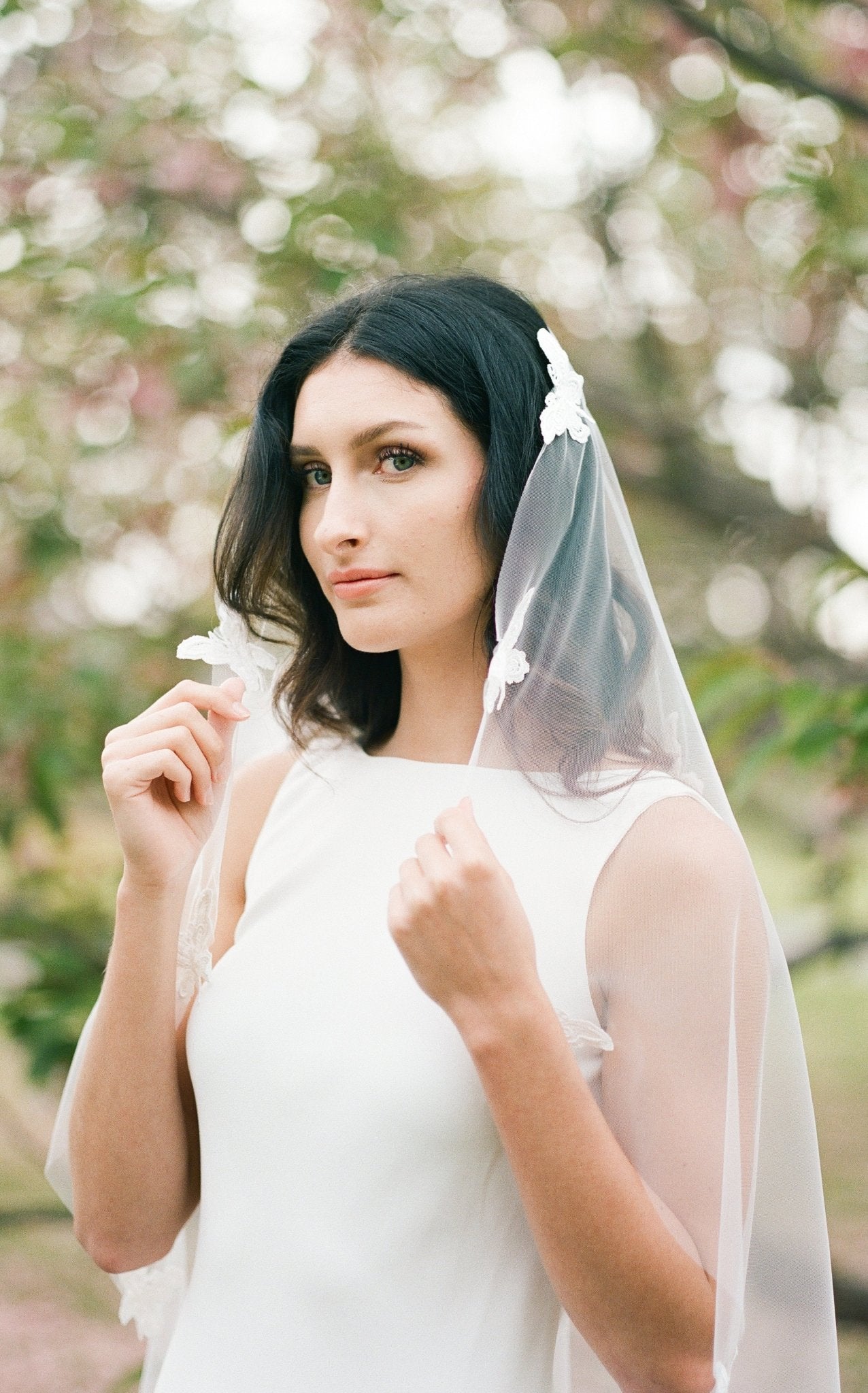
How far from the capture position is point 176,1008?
1.68 meters

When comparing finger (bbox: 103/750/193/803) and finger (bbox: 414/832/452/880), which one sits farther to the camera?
finger (bbox: 103/750/193/803)

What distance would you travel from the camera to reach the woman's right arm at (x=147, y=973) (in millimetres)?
1547

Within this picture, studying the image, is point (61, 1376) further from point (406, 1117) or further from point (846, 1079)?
A: point (846, 1079)

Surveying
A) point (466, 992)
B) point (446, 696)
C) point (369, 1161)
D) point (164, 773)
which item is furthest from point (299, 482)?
point (369, 1161)

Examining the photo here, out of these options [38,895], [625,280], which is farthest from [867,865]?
[38,895]

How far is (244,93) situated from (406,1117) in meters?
2.65

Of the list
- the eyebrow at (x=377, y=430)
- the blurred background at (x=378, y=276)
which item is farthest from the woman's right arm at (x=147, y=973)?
the blurred background at (x=378, y=276)

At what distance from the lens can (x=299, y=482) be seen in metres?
1.75

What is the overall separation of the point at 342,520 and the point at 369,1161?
76cm

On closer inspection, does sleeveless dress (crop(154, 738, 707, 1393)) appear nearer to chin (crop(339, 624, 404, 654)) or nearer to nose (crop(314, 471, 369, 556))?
chin (crop(339, 624, 404, 654))

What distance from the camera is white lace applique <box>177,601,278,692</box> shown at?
1.73 meters

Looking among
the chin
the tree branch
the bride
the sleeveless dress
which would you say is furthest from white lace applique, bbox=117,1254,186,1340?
the tree branch

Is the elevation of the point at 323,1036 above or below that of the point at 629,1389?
above

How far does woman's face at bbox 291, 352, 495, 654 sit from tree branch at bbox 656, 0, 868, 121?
5.25 feet
